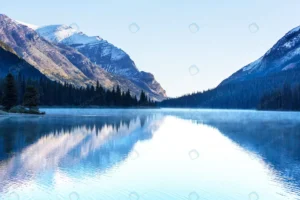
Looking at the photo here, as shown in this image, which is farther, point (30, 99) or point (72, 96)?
point (72, 96)

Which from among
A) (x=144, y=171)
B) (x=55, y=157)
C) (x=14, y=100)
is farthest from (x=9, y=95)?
(x=144, y=171)

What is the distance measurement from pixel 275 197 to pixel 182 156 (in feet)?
31.8

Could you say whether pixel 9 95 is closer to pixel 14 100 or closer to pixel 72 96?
pixel 14 100

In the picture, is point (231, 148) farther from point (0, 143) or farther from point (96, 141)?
point (0, 143)

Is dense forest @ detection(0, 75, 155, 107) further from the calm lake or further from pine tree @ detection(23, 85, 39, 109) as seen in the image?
the calm lake

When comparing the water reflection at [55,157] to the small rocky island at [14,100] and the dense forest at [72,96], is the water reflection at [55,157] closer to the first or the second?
the small rocky island at [14,100]

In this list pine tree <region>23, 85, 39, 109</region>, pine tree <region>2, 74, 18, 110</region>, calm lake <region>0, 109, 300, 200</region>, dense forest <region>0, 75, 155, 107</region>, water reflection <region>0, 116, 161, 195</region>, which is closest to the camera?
calm lake <region>0, 109, 300, 200</region>

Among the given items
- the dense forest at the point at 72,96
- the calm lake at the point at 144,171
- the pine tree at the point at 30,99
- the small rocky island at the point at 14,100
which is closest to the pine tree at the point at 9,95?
the small rocky island at the point at 14,100

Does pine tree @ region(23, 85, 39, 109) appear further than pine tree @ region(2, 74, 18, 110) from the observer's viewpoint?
Yes

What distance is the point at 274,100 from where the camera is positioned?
17012cm

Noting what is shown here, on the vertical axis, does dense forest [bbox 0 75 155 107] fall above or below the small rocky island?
above

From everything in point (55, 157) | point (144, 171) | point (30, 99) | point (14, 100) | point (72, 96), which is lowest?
point (144, 171)

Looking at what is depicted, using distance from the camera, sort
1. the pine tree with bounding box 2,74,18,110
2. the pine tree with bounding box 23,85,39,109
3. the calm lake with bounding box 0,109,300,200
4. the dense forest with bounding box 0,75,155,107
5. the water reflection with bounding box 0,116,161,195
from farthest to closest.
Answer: the dense forest with bounding box 0,75,155,107 → the pine tree with bounding box 23,85,39,109 → the pine tree with bounding box 2,74,18,110 → the water reflection with bounding box 0,116,161,195 → the calm lake with bounding box 0,109,300,200

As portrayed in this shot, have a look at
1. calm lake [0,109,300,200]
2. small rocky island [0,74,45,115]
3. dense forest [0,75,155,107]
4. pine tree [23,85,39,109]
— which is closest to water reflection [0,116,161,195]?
calm lake [0,109,300,200]
